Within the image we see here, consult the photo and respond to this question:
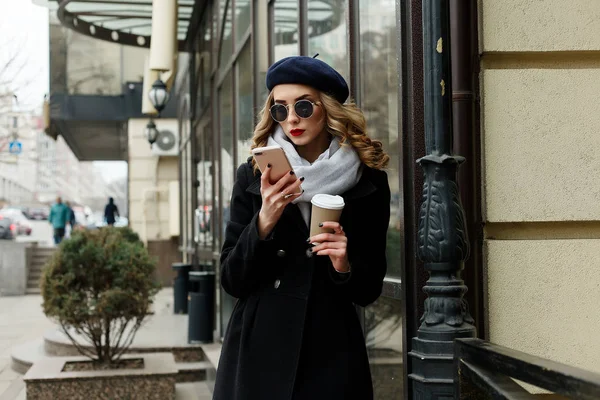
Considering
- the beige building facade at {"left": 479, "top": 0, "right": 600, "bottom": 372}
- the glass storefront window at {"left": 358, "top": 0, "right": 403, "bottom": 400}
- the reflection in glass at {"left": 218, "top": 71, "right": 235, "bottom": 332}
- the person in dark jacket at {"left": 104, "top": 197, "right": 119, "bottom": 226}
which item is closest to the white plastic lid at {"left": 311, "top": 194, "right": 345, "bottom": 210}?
the beige building facade at {"left": 479, "top": 0, "right": 600, "bottom": 372}

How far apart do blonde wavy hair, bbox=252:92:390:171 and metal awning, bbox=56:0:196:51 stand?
12.5 m

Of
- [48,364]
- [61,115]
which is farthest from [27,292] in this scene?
[48,364]

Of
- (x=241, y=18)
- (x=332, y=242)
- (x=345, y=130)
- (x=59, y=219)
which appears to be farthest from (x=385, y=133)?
(x=59, y=219)

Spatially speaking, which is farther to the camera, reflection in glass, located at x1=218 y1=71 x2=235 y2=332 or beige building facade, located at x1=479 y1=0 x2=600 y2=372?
reflection in glass, located at x1=218 y1=71 x2=235 y2=332

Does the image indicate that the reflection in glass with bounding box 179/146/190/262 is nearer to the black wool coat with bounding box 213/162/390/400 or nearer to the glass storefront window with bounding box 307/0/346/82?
the glass storefront window with bounding box 307/0/346/82

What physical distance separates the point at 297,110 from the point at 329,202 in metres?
0.40

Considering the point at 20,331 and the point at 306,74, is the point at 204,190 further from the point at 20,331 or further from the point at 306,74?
the point at 306,74

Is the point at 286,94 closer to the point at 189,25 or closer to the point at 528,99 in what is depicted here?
the point at 528,99

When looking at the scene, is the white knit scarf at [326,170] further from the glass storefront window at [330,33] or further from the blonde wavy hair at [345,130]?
the glass storefront window at [330,33]

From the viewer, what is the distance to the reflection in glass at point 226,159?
1028 cm

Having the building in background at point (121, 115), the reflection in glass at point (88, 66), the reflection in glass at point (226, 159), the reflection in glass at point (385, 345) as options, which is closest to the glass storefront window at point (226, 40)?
the reflection in glass at point (226, 159)

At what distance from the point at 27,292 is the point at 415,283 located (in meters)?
21.0

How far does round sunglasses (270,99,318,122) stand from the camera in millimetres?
2902

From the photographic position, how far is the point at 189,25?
16.5 metres
